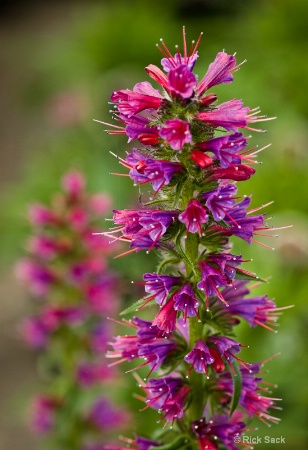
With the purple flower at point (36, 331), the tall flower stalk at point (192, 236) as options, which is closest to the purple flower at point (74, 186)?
the purple flower at point (36, 331)

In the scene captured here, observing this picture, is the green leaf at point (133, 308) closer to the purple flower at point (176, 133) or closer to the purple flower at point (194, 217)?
the purple flower at point (194, 217)

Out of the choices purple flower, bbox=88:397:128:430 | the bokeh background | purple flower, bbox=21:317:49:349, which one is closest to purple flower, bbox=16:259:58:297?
purple flower, bbox=21:317:49:349

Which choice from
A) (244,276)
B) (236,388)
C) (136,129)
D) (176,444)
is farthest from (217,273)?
(176,444)

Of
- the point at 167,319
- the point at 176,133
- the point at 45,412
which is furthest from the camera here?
the point at 45,412

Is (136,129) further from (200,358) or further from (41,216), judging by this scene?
(41,216)

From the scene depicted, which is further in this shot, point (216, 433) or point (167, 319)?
point (216, 433)

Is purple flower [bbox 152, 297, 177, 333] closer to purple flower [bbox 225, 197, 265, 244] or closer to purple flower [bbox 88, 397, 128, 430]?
purple flower [bbox 225, 197, 265, 244]

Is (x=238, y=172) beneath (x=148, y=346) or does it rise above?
above
